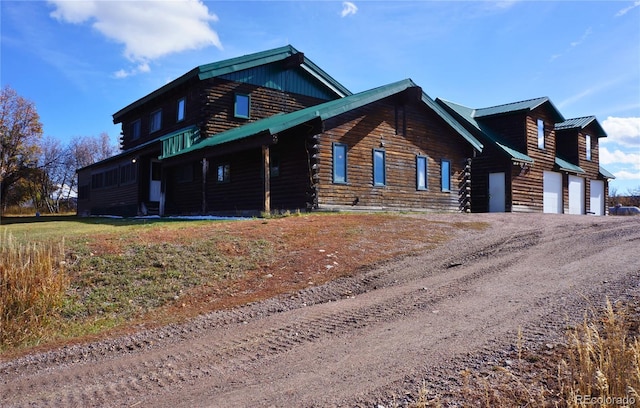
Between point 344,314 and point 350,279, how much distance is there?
210 centimetres

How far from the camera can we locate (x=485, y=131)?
88.7 feet

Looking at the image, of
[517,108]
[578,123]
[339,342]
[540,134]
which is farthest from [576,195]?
[339,342]

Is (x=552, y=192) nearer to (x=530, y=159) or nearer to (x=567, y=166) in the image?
(x=567, y=166)

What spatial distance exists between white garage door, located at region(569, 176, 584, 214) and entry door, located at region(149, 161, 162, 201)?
79.9 ft

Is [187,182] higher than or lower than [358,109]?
lower

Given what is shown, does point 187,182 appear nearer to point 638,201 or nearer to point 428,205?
point 428,205

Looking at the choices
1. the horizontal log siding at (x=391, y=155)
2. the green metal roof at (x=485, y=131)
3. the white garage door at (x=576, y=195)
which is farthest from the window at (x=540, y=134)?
the horizontal log siding at (x=391, y=155)

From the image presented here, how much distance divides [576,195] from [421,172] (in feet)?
50.2

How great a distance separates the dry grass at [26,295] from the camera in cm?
665

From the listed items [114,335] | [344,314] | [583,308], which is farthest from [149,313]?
[583,308]

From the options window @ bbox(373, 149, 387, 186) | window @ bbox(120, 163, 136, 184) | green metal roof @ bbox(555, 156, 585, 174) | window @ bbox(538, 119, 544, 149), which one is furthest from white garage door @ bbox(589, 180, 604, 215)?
window @ bbox(120, 163, 136, 184)

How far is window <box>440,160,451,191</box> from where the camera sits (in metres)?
21.9

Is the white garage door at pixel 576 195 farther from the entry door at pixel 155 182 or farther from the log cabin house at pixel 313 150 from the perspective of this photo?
the entry door at pixel 155 182

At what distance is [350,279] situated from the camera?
28.7ft
